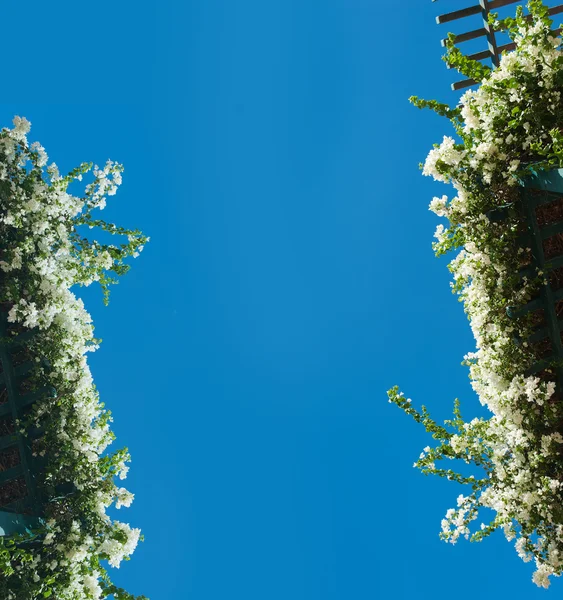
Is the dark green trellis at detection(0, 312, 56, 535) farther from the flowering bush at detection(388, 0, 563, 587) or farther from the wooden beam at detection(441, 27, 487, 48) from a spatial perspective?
the wooden beam at detection(441, 27, 487, 48)

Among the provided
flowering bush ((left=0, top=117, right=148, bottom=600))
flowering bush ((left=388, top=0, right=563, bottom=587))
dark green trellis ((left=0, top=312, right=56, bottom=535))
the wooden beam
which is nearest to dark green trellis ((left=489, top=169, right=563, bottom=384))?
flowering bush ((left=388, top=0, right=563, bottom=587))

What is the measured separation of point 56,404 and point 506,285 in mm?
3419

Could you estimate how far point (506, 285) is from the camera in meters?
3.87

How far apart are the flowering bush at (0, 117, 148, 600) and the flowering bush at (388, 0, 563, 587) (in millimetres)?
2516

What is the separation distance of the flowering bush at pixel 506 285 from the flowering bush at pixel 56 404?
2.52 meters

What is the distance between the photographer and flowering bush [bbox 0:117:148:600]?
4.42 metres

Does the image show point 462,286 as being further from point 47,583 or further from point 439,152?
point 47,583

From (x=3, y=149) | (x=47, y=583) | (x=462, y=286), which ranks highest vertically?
(x=3, y=149)

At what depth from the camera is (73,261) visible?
5414 mm

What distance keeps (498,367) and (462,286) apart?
641 millimetres

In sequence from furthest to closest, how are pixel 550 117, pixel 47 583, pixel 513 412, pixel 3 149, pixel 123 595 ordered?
pixel 3 149
pixel 123 595
pixel 47 583
pixel 513 412
pixel 550 117

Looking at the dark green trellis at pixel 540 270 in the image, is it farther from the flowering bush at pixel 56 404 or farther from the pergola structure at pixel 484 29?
the flowering bush at pixel 56 404

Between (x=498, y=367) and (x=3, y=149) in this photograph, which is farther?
(x=3, y=149)

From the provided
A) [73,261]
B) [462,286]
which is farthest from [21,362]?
[462,286]
